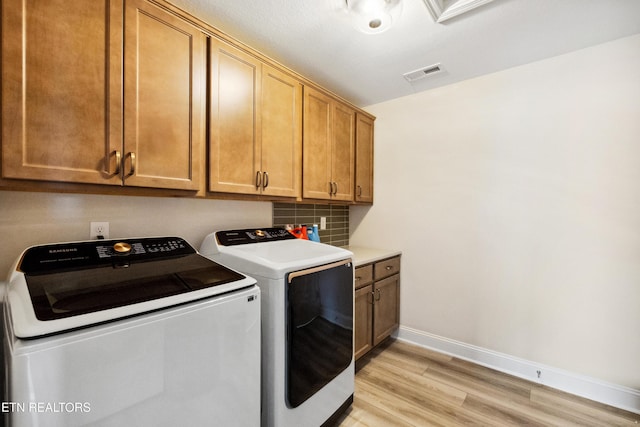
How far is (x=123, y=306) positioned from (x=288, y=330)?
74 centimetres

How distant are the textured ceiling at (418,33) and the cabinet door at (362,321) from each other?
181 cm

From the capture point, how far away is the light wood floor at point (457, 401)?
173 cm

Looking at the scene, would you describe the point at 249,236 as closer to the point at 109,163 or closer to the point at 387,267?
the point at 109,163

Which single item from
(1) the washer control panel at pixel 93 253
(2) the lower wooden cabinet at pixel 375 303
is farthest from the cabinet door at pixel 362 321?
(1) the washer control panel at pixel 93 253

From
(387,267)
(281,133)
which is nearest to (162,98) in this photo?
(281,133)

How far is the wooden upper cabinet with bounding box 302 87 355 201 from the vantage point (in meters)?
2.22

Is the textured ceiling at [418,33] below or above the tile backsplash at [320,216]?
above

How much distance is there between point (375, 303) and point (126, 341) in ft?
6.35

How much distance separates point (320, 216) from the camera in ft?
9.42

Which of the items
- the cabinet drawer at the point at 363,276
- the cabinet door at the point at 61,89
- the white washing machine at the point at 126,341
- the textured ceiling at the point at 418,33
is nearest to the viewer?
the white washing machine at the point at 126,341

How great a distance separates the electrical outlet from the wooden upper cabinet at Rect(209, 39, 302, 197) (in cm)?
58

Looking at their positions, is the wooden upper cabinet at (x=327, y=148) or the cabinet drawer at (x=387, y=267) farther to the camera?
the cabinet drawer at (x=387, y=267)

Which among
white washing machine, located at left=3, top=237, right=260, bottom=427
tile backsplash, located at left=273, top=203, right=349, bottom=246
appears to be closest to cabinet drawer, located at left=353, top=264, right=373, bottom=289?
tile backsplash, located at left=273, top=203, right=349, bottom=246

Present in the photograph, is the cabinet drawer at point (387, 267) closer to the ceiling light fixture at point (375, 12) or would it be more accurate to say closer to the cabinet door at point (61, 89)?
the ceiling light fixture at point (375, 12)
